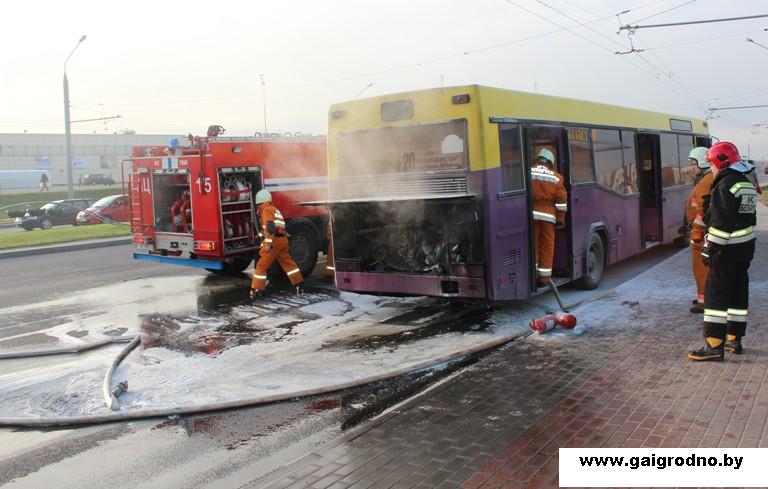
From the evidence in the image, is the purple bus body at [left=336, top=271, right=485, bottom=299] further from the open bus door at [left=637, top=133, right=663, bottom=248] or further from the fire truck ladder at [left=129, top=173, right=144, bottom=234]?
the open bus door at [left=637, top=133, right=663, bottom=248]

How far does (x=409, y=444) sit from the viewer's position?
4.52 metres

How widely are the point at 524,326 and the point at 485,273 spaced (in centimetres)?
82

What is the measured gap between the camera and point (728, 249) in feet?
19.5

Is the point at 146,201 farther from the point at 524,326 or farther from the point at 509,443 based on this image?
the point at 509,443

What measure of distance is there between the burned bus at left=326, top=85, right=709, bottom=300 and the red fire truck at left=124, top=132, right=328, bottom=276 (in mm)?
3159

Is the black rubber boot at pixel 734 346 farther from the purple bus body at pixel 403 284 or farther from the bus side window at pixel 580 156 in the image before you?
the bus side window at pixel 580 156

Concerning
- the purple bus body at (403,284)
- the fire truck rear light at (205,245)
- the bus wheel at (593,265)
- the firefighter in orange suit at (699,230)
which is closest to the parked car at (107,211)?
the fire truck rear light at (205,245)

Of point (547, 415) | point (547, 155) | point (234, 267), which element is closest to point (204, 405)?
point (547, 415)

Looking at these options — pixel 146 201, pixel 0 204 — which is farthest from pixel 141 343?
pixel 0 204

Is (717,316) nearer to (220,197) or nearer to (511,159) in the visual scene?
(511,159)

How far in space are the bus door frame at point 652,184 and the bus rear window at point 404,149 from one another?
5279 mm

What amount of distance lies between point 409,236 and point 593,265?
3.17 m

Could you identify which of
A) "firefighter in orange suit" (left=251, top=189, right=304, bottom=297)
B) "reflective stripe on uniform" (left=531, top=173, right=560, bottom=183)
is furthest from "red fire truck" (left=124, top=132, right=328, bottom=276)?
"reflective stripe on uniform" (left=531, top=173, right=560, bottom=183)

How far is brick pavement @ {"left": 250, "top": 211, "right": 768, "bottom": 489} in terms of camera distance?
4.12 metres
